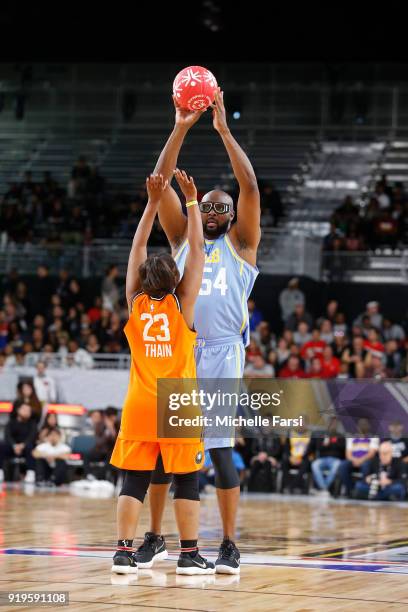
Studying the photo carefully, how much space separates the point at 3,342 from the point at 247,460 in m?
6.54

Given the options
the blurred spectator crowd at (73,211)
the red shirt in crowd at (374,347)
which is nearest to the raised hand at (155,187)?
the red shirt in crowd at (374,347)

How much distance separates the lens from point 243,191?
24.2 feet

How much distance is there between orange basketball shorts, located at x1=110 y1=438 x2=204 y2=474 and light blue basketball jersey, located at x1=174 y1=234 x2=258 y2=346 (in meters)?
0.98

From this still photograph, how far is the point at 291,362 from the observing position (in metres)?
18.2

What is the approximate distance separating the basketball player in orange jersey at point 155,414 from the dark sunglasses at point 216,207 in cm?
71

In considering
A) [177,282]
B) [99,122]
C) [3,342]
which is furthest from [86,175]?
[177,282]

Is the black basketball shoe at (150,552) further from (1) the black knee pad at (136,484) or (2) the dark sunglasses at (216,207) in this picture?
(2) the dark sunglasses at (216,207)

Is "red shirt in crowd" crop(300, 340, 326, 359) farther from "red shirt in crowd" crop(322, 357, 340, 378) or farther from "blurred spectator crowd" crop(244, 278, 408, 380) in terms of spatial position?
"red shirt in crowd" crop(322, 357, 340, 378)

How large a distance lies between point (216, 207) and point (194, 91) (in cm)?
75

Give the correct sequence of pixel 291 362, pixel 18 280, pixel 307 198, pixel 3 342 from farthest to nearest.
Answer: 1. pixel 307 198
2. pixel 18 280
3. pixel 3 342
4. pixel 291 362

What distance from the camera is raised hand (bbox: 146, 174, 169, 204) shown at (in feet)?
22.7

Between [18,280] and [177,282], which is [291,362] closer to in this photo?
[18,280]

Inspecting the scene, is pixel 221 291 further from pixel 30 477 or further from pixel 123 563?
pixel 30 477

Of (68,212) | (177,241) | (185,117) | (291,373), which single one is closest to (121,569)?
(177,241)
